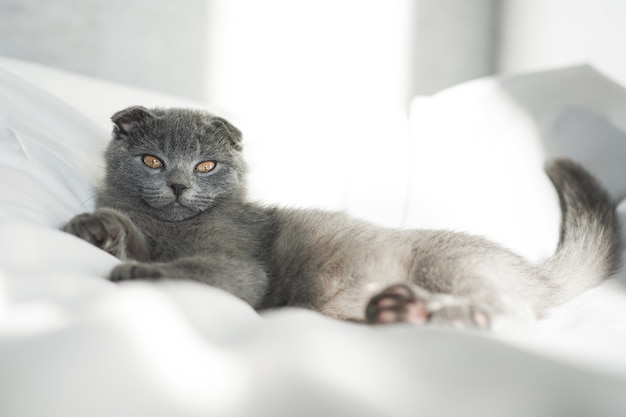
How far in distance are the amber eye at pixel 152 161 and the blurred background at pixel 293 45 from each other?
127cm

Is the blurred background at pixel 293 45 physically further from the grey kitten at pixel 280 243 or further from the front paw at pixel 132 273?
the front paw at pixel 132 273

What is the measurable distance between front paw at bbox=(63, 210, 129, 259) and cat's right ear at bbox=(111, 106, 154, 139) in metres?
0.37

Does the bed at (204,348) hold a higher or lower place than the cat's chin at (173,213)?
higher

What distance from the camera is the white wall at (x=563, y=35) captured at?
229 cm

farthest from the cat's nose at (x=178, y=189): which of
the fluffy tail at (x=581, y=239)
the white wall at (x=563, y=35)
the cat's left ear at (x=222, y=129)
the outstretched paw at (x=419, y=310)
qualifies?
the white wall at (x=563, y=35)

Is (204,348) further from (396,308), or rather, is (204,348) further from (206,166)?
(206,166)

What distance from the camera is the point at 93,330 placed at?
694 mm

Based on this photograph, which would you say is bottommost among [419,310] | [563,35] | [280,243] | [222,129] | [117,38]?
[280,243]

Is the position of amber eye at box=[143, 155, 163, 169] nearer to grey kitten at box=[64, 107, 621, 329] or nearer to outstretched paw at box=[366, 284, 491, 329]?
grey kitten at box=[64, 107, 621, 329]

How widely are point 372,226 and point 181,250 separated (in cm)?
49

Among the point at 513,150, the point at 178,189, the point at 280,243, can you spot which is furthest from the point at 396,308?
the point at 513,150

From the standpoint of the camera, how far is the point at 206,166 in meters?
1.56

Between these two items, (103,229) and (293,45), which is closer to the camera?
(103,229)

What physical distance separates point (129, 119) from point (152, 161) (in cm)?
15
